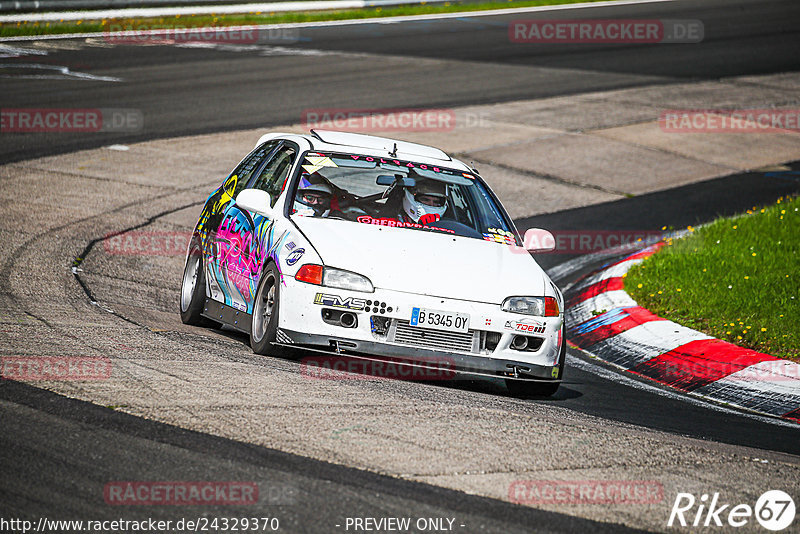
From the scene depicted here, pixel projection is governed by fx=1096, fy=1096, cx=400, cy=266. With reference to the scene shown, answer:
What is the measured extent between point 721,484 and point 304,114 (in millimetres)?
13163

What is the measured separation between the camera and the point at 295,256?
6.91 metres

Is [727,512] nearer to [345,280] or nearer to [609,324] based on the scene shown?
[345,280]

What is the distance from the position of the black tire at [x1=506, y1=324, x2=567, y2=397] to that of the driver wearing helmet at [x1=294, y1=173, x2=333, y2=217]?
176 centimetres

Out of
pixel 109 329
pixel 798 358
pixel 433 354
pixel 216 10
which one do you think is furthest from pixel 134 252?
pixel 216 10

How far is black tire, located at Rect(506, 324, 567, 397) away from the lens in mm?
7082

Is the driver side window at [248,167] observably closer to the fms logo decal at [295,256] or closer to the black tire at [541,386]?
the fms logo decal at [295,256]

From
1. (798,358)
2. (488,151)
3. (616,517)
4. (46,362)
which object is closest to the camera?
(616,517)

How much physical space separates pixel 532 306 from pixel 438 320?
661mm

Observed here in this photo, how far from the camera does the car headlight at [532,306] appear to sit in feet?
22.6

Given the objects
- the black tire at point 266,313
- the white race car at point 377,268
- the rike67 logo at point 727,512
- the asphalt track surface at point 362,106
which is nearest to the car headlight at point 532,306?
the white race car at point 377,268

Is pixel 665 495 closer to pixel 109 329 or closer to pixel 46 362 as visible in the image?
pixel 46 362

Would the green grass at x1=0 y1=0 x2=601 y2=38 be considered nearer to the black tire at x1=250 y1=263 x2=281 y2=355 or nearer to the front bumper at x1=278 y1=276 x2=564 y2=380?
the black tire at x1=250 y1=263 x2=281 y2=355

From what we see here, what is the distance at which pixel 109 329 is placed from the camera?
23.0 ft

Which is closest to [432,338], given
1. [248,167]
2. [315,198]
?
[315,198]
